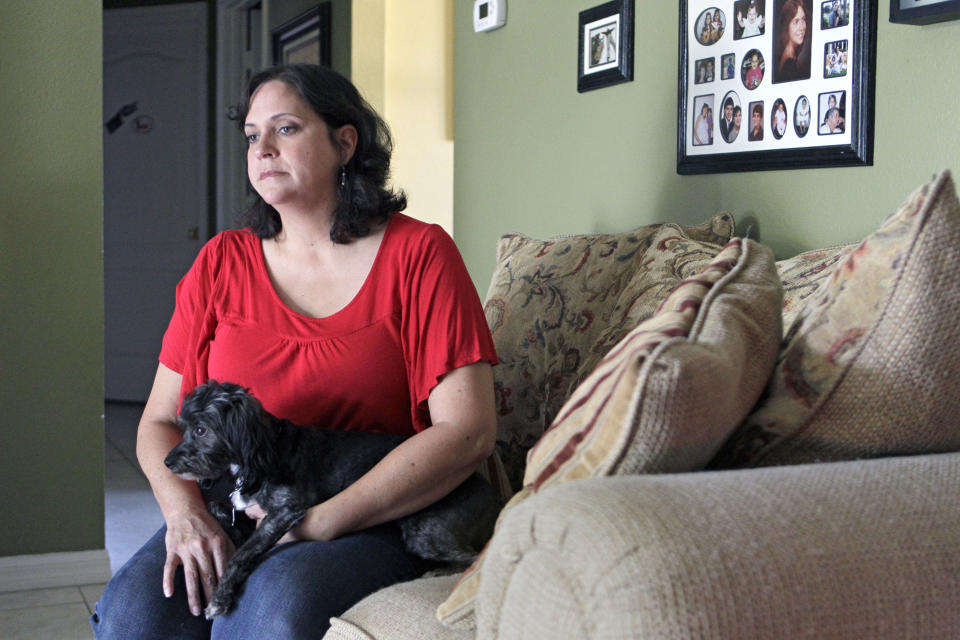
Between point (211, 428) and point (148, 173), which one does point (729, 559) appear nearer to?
point (211, 428)

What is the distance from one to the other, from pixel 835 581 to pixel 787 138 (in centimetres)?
126

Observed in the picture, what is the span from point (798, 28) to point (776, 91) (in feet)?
0.40

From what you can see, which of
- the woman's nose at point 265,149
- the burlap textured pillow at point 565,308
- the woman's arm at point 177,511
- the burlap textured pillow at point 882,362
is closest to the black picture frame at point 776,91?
the burlap textured pillow at point 565,308

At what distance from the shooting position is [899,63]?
5.37ft

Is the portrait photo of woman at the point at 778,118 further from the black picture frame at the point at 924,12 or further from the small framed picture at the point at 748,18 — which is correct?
the black picture frame at the point at 924,12

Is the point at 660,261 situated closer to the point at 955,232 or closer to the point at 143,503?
the point at 955,232

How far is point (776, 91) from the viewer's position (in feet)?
6.21

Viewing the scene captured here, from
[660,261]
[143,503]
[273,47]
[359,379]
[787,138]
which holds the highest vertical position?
[273,47]

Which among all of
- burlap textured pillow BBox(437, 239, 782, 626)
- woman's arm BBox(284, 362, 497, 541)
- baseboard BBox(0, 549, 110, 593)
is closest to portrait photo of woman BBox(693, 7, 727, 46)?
woman's arm BBox(284, 362, 497, 541)

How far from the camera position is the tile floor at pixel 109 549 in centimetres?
262

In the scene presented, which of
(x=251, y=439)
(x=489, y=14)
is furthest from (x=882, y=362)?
(x=489, y=14)

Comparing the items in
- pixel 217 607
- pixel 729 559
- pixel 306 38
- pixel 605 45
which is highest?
pixel 306 38

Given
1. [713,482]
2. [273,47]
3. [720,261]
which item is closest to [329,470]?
[720,261]

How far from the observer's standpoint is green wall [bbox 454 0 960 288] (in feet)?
5.32
